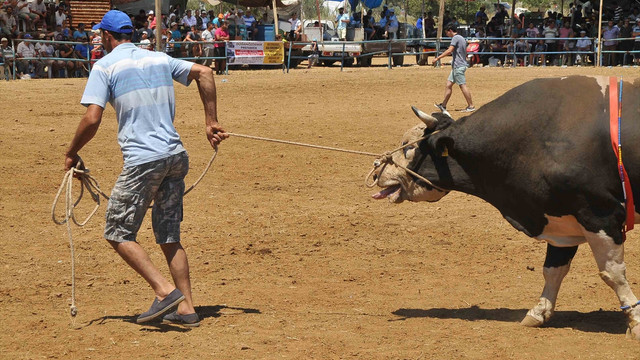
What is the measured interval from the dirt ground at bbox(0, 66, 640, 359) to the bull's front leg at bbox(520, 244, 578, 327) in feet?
0.32

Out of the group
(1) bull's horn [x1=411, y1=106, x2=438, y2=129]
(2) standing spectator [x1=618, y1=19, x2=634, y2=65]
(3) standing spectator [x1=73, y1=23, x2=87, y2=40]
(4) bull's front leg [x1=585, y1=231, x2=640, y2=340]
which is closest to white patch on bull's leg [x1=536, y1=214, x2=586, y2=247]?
(4) bull's front leg [x1=585, y1=231, x2=640, y2=340]

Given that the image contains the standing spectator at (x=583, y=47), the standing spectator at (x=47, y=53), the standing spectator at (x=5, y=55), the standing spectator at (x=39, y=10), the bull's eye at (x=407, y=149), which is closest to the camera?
the bull's eye at (x=407, y=149)

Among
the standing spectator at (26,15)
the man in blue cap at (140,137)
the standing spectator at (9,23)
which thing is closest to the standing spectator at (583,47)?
the standing spectator at (26,15)

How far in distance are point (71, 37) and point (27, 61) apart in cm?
218

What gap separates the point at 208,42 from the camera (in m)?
23.8

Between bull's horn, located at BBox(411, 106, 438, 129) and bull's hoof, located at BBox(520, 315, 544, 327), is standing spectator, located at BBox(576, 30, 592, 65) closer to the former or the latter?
bull's horn, located at BBox(411, 106, 438, 129)

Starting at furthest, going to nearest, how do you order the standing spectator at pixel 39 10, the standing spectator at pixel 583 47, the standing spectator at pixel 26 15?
the standing spectator at pixel 583 47
the standing spectator at pixel 39 10
the standing spectator at pixel 26 15

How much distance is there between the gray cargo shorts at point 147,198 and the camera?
5.88 metres

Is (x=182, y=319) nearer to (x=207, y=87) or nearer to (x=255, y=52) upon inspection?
(x=207, y=87)

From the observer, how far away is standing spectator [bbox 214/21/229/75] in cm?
2469

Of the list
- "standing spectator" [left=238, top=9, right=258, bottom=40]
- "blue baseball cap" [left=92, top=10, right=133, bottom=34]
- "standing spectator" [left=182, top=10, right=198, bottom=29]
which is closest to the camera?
"blue baseball cap" [left=92, top=10, right=133, bottom=34]

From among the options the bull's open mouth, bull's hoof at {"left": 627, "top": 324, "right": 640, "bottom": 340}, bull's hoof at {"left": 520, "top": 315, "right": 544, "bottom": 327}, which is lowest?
bull's hoof at {"left": 520, "top": 315, "right": 544, "bottom": 327}

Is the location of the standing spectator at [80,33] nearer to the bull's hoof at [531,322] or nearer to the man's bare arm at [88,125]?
the man's bare arm at [88,125]

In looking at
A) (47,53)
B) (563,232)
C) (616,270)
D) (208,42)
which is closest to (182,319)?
(563,232)
